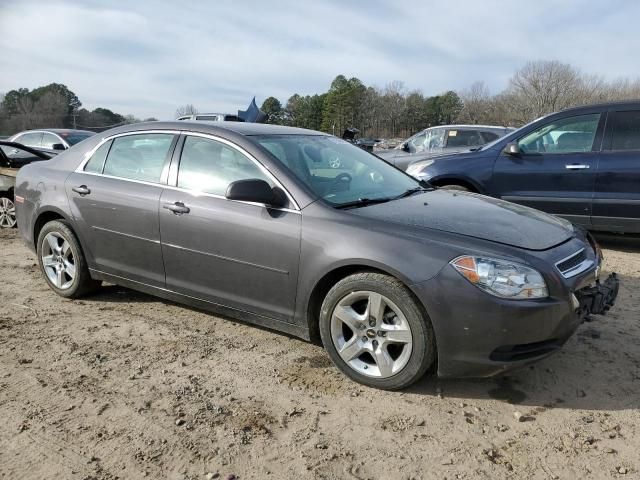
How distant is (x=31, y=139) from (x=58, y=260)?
8438mm

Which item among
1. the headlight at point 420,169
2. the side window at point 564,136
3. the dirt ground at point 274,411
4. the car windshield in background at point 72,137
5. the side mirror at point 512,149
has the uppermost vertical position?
the side window at point 564,136

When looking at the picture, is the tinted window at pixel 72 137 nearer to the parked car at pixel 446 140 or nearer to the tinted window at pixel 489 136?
the parked car at pixel 446 140

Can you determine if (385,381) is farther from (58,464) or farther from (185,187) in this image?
(185,187)

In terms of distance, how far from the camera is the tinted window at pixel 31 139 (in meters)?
11.2

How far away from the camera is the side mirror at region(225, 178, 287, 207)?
3.14m

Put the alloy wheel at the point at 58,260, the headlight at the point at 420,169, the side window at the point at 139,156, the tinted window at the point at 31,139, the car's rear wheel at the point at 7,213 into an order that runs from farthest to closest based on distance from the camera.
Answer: the tinted window at the point at 31,139 < the car's rear wheel at the point at 7,213 < the headlight at the point at 420,169 < the alloy wheel at the point at 58,260 < the side window at the point at 139,156

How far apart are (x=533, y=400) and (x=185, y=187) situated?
2593 millimetres

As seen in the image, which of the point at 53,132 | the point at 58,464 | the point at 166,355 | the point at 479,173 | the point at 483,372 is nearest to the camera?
the point at 58,464

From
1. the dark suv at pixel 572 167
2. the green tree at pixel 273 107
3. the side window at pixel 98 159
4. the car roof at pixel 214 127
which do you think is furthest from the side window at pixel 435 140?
the green tree at pixel 273 107

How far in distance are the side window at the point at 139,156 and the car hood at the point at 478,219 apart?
1621 millimetres

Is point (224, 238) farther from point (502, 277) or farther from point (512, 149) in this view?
point (512, 149)

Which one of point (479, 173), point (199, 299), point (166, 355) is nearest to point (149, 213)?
point (199, 299)

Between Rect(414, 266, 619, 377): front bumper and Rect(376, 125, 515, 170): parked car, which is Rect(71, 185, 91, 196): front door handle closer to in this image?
Rect(414, 266, 619, 377): front bumper

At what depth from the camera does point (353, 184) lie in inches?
143
